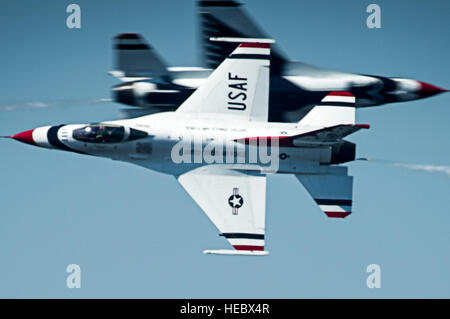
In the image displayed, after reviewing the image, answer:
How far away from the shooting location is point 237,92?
17.2 m

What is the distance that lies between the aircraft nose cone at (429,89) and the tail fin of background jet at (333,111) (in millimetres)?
2376

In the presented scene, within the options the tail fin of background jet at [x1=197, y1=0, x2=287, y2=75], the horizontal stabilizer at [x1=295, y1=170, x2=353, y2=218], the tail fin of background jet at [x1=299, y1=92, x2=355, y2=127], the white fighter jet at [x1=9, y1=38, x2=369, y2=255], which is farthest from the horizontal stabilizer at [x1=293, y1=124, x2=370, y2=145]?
the tail fin of background jet at [x1=197, y1=0, x2=287, y2=75]

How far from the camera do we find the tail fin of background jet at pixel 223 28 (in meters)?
18.3

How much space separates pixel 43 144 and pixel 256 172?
5.42 meters

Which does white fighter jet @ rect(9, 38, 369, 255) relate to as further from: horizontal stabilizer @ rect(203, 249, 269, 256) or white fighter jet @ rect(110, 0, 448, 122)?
white fighter jet @ rect(110, 0, 448, 122)

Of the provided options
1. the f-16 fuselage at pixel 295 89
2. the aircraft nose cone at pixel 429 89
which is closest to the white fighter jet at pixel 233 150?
the f-16 fuselage at pixel 295 89

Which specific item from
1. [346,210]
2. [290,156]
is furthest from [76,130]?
[346,210]

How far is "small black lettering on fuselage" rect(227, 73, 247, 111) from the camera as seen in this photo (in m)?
17.2

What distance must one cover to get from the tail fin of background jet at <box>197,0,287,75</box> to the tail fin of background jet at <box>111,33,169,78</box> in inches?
51.6

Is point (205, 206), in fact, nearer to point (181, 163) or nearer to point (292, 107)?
point (181, 163)

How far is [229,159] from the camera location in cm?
1656

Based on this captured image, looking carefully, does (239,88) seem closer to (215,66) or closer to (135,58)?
(215,66)

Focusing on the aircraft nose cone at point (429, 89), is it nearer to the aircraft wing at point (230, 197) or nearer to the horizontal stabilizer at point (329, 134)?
the horizontal stabilizer at point (329, 134)

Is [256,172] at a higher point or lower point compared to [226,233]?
higher
